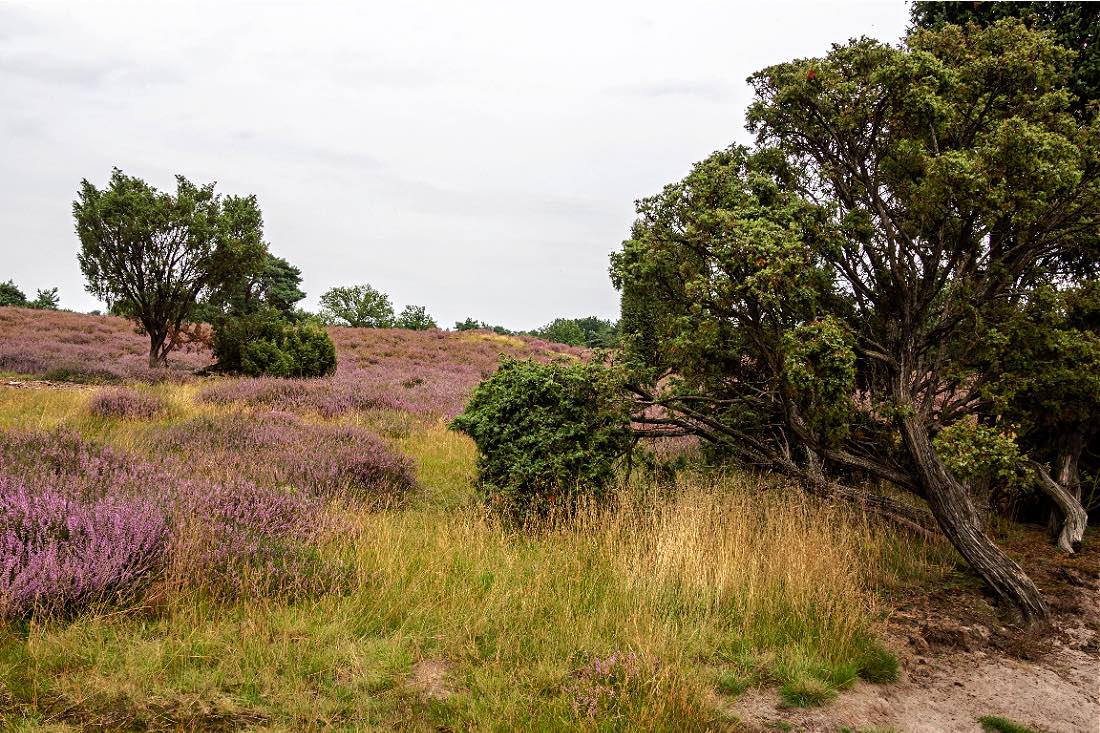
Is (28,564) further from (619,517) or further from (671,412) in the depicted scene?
(671,412)

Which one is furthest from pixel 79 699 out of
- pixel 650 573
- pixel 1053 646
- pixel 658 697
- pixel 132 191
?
pixel 132 191

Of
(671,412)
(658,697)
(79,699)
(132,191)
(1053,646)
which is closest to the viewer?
(79,699)

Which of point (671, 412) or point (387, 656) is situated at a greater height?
point (671, 412)

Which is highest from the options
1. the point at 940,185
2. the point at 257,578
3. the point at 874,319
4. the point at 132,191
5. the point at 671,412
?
the point at 132,191

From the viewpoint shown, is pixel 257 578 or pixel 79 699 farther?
pixel 257 578

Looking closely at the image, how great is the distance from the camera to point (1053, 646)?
5078 mm

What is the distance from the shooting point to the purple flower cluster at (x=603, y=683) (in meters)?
3.51

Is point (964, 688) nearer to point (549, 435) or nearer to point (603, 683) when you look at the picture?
point (603, 683)

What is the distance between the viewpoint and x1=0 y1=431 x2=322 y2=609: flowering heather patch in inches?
176

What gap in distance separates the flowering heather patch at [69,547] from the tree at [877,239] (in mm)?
4919

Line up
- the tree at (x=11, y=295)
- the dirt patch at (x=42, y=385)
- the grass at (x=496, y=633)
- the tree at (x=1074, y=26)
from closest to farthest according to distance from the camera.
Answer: the grass at (x=496, y=633) < the tree at (x=1074, y=26) < the dirt patch at (x=42, y=385) < the tree at (x=11, y=295)

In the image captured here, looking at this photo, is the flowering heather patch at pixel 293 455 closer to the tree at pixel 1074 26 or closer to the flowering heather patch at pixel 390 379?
the flowering heather patch at pixel 390 379

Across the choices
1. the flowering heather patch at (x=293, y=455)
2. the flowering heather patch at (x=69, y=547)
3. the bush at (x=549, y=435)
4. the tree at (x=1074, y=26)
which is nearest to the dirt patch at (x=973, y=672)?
the bush at (x=549, y=435)

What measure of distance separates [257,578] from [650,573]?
328cm
